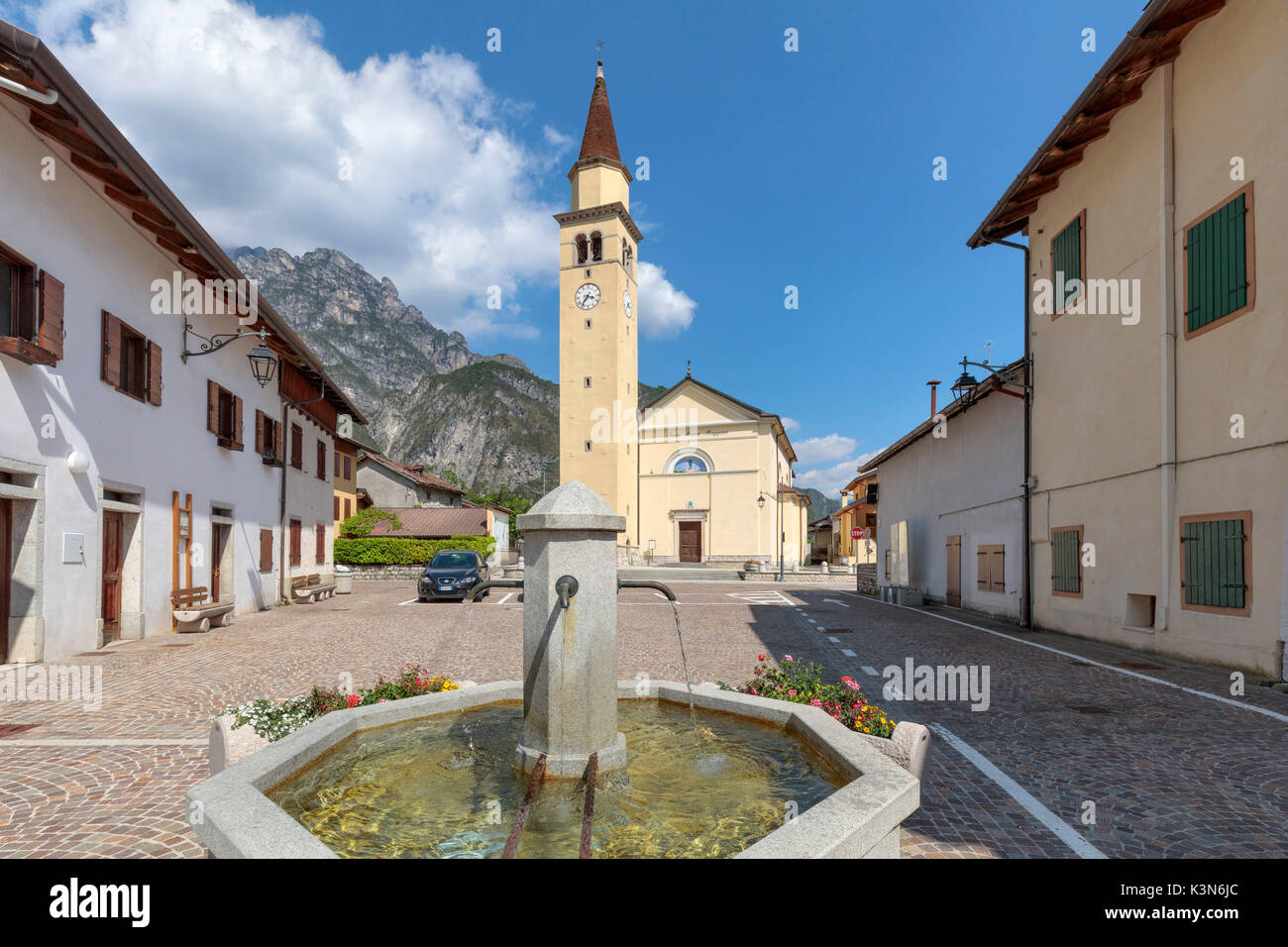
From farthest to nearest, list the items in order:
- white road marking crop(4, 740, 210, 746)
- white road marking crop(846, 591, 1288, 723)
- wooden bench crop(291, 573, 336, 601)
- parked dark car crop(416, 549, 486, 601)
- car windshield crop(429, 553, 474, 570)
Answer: car windshield crop(429, 553, 474, 570), parked dark car crop(416, 549, 486, 601), wooden bench crop(291, 573, 336, 601), white road marking crop(846, 591, 1288, 723), white road marking crop(4, 740, 210, 746)

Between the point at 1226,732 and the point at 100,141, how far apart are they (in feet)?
44.1

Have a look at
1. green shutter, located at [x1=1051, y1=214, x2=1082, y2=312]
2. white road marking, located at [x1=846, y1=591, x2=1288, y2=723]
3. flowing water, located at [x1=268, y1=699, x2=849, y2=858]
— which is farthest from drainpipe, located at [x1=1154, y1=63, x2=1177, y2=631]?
flowing water, located at [x1=268, y1=699, x2=849, y2=858]

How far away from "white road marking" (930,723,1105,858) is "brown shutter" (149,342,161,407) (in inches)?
516

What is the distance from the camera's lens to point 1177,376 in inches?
394

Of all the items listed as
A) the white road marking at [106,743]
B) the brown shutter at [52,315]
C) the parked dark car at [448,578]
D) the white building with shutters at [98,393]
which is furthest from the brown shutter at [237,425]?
the white road marking at [106,743]

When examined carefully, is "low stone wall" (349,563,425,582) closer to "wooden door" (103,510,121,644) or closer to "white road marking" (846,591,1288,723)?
"wooden door" (103,510,121,644)

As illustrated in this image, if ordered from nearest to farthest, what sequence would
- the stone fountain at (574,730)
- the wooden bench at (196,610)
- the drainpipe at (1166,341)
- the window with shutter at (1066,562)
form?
the stone fountain at (574,730) → the drainpipe at (1166,341) → the window with shutter at (1066,562) → the wooden bench at (196,610)

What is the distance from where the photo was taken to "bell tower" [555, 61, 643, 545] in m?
41.2

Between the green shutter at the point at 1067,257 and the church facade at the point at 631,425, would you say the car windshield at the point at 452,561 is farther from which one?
the green shutter at the point at 1067,257

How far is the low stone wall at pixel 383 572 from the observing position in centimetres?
3434

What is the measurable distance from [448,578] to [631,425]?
2253 cm

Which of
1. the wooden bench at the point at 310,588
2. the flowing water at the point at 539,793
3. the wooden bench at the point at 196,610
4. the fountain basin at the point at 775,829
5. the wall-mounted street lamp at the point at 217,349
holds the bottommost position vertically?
the wooden bench at the point at 310,588

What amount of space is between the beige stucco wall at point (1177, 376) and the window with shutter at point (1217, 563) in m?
A: 0.13

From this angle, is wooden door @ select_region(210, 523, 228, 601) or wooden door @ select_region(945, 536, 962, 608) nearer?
wooden door @ select_region(210, 523, 228, 601)
